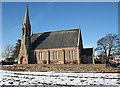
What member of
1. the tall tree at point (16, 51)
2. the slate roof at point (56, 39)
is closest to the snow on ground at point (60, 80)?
the slate roof at point (56, 39)

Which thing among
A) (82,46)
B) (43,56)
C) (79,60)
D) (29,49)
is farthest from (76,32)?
(29,49)

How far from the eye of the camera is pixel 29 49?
46.5 m

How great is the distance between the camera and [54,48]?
43.8 m

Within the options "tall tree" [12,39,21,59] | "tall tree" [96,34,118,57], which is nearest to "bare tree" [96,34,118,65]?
"tall tree" [96,34,118,57]

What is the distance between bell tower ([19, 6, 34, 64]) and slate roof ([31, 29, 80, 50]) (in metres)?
1.48

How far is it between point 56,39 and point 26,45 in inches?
306

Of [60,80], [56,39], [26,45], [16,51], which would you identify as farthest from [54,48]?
[60,80]

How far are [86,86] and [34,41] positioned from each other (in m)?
39.9

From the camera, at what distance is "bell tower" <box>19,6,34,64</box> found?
45497 millimetres

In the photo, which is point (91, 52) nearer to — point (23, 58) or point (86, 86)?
point (23, 58)

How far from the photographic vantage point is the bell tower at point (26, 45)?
45497 mm

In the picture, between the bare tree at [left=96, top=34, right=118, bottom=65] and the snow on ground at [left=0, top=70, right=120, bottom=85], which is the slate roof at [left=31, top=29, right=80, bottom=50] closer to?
the bare tree at [left=96, top=34, right=118, bottom=65]

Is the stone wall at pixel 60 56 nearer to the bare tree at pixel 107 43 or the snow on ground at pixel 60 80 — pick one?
the bare tree at pixel 107 43

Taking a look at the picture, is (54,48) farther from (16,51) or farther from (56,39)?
(16,51)
